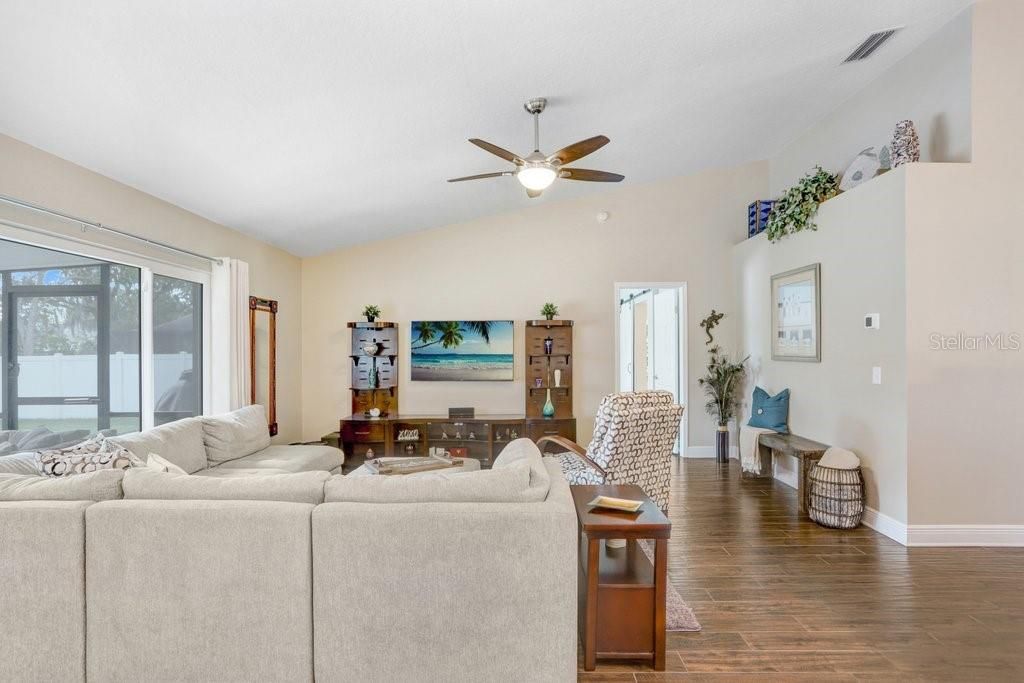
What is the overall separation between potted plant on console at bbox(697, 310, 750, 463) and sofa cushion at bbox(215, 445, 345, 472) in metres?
4.08

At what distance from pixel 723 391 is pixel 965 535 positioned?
2.68m

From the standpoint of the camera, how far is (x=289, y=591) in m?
1.89

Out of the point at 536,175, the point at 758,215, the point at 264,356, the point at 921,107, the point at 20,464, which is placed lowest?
the point at 20,464

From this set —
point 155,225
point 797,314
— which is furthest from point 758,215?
point 155,225

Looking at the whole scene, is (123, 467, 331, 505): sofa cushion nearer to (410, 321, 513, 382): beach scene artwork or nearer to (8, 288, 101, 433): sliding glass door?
(8, 288, 101, 433): sliding glass door

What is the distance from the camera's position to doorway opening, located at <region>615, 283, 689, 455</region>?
6.34 m

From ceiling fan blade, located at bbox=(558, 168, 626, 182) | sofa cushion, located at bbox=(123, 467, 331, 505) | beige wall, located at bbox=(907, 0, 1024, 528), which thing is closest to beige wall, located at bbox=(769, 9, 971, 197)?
beige wall, located at bbox=(907, 0, 1024, 528)

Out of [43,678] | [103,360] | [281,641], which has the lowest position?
[43,678]

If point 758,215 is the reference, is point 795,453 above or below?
below

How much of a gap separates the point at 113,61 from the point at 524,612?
2938mm

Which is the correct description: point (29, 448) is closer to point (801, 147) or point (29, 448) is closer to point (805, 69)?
point (805, 69)

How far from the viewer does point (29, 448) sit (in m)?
3.07

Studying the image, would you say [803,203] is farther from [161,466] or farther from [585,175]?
[161,466]

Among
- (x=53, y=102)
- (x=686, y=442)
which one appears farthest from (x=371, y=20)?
(x=686, y=442)
